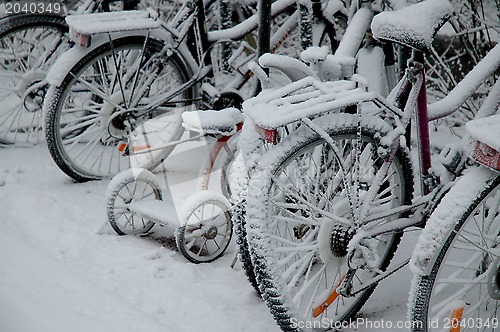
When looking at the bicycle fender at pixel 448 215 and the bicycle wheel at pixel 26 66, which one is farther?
the bicycle wheel at pixel 26 66

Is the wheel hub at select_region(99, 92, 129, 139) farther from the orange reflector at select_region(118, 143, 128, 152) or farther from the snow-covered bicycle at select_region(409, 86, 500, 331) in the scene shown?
the snow-covered bicycle at select_region(409, 86, 500, 331)

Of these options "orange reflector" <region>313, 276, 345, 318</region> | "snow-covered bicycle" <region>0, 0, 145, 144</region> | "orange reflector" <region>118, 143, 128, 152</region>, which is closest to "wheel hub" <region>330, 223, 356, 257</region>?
"orange reflector" <region>313, 276, 345, 318</region>

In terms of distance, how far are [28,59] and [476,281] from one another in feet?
11.0

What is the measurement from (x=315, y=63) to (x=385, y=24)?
0.32 meters

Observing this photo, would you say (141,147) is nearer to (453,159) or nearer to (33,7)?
(33,7)

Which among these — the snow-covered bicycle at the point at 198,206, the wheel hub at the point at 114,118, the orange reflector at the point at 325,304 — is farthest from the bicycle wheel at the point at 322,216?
the wheel hub at the point at 114,118

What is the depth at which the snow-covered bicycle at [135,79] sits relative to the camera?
11.8ft

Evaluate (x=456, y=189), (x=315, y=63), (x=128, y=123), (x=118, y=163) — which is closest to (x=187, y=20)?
(x=128, y=123)

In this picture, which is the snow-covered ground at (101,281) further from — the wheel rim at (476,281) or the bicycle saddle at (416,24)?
the bicycle saddle at (416,24)

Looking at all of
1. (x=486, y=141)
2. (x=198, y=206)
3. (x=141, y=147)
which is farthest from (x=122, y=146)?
(x=486, y=141)

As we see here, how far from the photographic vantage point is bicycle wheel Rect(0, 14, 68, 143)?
3.96 m

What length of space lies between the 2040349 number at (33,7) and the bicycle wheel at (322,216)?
7.31 feet

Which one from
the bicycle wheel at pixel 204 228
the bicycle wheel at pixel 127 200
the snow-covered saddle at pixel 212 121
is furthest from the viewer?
→ the bicycle wheel at pixel 127 200

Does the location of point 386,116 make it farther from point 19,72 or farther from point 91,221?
point 19,72
